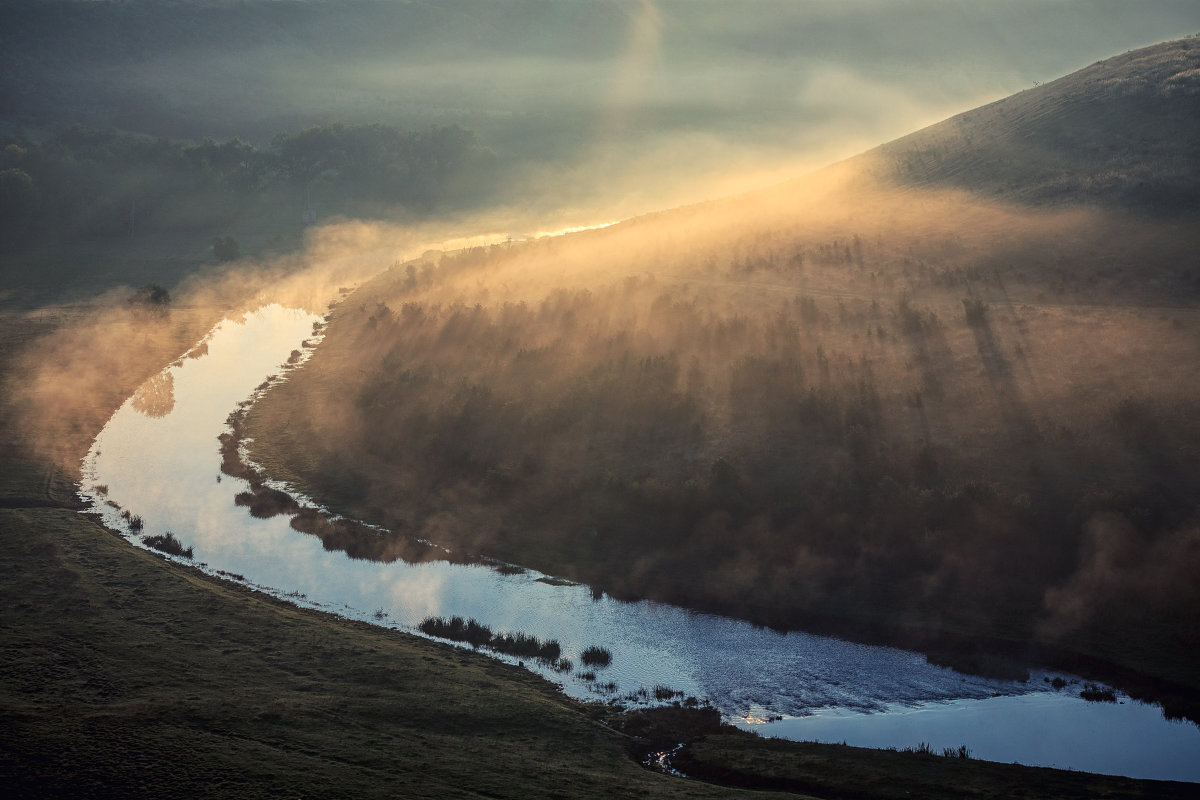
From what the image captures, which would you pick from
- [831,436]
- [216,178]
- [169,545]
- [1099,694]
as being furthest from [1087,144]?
[216,178]

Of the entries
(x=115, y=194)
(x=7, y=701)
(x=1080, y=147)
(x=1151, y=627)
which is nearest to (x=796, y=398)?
(x=1151, y=627)

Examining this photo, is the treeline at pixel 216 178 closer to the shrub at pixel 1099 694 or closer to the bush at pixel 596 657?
the bush at pixel 596 657

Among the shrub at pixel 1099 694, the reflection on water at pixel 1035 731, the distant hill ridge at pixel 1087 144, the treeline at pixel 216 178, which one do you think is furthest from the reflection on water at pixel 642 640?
the treeline at pixel 216 178

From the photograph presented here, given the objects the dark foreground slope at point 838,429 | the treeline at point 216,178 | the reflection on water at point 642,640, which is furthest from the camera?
the treeline at point 216,178

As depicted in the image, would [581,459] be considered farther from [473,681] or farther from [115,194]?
[115,194]

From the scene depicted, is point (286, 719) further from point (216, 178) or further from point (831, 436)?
point (216, 178)
